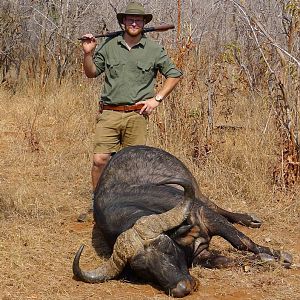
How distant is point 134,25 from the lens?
5887 millimetres

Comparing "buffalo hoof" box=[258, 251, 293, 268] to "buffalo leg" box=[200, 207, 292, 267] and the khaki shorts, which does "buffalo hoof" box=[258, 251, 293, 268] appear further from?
the khaki shorts

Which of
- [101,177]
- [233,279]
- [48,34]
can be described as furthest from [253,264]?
[48,34]

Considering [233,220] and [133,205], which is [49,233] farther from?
[233,220]

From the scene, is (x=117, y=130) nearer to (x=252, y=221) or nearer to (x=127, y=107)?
(x=127, y=107)

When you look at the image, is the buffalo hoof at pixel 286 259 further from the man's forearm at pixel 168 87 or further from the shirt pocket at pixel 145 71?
the shirt pocket at pixel 145 71

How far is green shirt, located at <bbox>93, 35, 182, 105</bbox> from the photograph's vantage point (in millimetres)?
5945

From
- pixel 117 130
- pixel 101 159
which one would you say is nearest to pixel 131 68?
pixel 117 130

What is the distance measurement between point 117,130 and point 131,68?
2.08 feet

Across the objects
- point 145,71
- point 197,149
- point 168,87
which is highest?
point 145,71

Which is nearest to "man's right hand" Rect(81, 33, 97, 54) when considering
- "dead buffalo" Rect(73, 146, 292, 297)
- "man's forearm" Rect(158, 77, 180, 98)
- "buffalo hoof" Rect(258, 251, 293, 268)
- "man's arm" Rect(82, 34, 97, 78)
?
"man's arm" Rect(82, 34, 97, 78)

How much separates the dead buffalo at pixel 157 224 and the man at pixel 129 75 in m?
0.28

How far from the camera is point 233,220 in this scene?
6.30 meters

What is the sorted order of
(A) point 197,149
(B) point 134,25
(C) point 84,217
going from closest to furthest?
(B) point 134,25 → (C) point 84,217 → (A) point 197,149

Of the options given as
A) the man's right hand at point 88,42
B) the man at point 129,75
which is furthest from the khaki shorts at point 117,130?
the man's right hand at point 88,42
